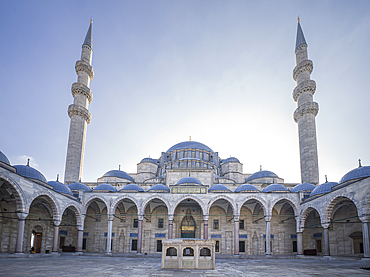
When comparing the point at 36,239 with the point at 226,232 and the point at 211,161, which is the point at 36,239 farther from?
the point at 211,161

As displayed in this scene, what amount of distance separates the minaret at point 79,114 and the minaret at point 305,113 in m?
19.4

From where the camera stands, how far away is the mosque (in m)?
15.3

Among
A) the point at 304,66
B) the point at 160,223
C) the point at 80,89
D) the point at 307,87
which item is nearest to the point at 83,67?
the point at 80,89

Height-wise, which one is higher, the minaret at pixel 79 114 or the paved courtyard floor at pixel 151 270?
the minaret at pixel 79 114

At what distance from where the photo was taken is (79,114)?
2580 cm

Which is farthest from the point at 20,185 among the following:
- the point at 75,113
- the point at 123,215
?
the point at 75,113

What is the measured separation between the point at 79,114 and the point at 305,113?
20.1m

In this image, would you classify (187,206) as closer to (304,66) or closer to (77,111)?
(77,111)

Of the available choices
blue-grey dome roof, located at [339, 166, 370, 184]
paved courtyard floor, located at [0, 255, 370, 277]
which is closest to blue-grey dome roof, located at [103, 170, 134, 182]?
paved courtyard floor, located at [0, 255, 370, 277]

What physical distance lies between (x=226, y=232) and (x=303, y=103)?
1304 centimetres

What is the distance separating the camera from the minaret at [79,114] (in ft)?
80.3

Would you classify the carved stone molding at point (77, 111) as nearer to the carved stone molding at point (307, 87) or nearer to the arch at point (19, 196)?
the arch at point (19, 196)

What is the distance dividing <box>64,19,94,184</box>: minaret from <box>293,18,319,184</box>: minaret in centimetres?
1938

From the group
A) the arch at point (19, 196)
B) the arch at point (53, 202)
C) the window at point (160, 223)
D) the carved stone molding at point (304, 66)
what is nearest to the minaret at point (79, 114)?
the arch at point (53, 202)
